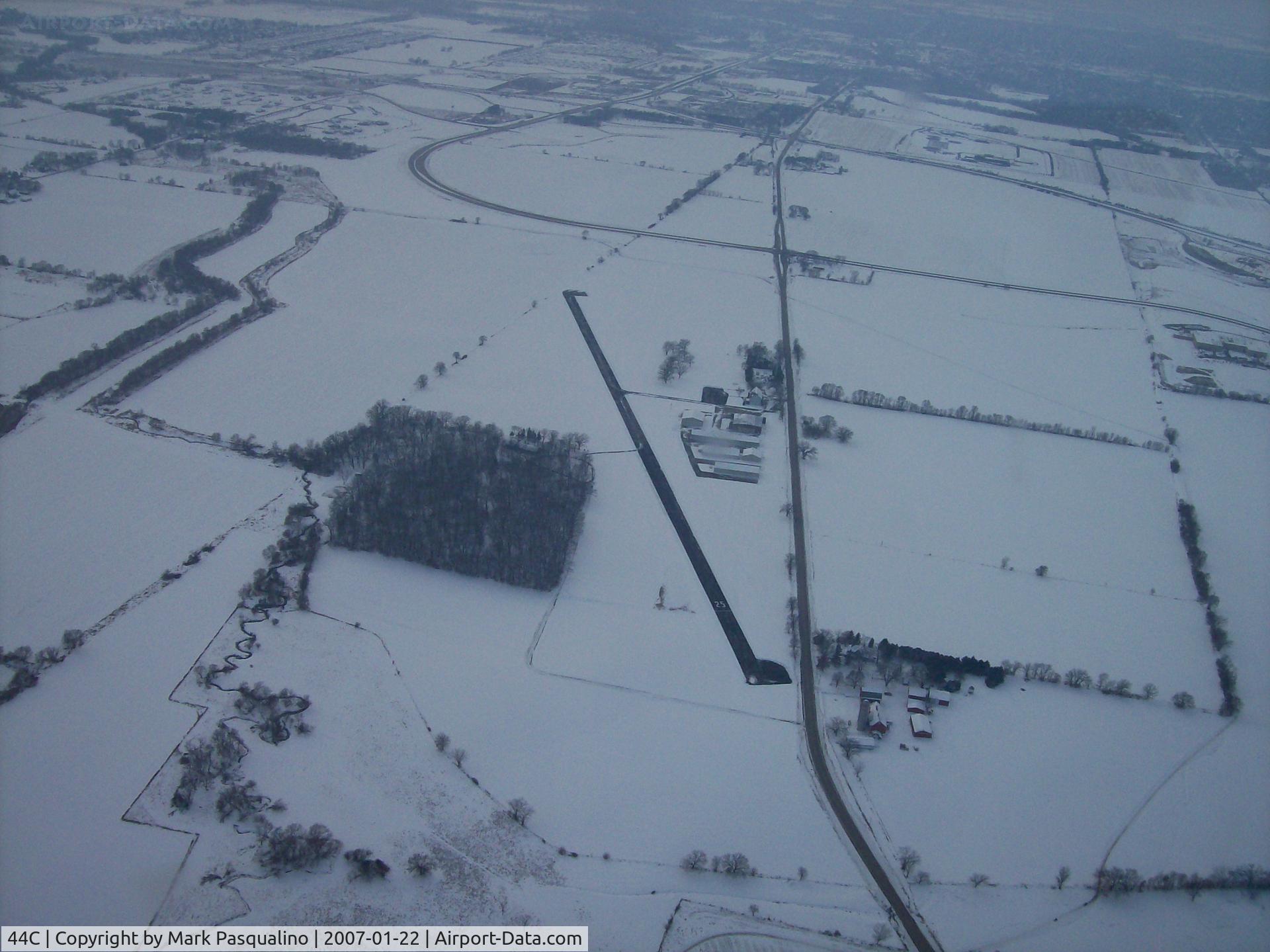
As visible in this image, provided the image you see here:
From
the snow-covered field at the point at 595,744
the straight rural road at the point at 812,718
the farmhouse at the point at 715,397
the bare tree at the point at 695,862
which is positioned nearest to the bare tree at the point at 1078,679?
the straight rural road at the point at 812,718

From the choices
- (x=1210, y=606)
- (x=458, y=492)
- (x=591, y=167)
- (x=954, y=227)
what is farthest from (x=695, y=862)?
(x=591, y=167)

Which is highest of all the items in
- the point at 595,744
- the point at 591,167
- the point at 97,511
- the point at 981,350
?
the point at 591,167

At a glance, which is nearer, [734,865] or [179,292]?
[734,865]

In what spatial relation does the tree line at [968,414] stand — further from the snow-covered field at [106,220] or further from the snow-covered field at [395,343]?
the snow-covered field at [106,220]

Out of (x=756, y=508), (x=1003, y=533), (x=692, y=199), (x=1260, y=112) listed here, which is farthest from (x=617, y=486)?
Result: (x=1260, y=112)

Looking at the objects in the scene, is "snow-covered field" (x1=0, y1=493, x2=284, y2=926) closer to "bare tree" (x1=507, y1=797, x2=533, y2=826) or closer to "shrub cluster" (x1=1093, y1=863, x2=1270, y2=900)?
"bare tree" (x1=507, y1=797, x2=533, y2=826)

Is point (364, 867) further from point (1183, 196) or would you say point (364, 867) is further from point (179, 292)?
point (1183, 196)

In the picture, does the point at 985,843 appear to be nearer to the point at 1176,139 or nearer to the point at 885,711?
the point at 885,711

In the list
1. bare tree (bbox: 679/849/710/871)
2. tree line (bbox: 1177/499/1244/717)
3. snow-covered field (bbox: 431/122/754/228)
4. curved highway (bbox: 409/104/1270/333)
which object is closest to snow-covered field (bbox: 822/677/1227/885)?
tree line (bbox: 1177/499/1244/717)
